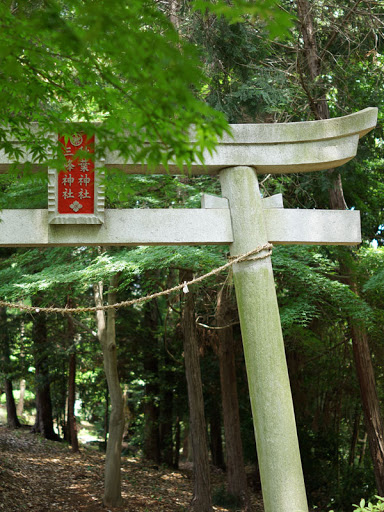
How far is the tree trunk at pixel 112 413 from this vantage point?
9.11 meters

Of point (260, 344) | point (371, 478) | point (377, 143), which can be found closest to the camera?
point (260, 344)

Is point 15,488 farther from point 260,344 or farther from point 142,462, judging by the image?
point 260,344

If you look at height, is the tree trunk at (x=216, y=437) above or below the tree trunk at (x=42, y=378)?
below

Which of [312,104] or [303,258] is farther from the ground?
[312,104]

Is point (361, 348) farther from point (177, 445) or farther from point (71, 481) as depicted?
point (177, 445)

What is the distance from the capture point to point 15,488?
29.2 ft

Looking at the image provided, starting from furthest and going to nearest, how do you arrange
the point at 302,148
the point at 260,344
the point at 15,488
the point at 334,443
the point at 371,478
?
the point at 334,443, the point at 371,478, the point at 15,488, the point at 302,148, the point at 260,344

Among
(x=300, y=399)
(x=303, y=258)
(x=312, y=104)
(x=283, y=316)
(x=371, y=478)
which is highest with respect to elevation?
(x=312, y=104)

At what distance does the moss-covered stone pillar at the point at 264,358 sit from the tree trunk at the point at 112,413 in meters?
4.91

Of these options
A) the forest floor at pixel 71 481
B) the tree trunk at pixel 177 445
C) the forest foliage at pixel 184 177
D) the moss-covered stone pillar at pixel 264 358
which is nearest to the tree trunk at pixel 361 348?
the forest foliage at pixel 184 177

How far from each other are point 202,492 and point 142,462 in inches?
181

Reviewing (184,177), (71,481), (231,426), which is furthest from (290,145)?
(71,481)

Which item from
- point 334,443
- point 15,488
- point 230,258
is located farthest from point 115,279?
point 334,443

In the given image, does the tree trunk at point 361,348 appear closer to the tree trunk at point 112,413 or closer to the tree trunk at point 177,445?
the tree trunk at point 112,413
